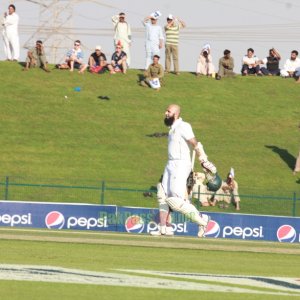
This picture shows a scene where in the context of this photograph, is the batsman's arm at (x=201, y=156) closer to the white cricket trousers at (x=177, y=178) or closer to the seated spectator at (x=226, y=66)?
the white cricket trousers at (x=177, y=178)

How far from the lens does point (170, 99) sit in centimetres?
4653

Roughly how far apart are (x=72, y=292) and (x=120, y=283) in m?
0.92

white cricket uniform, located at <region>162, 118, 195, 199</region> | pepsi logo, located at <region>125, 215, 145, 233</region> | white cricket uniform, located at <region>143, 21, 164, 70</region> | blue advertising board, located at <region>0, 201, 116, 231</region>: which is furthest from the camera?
white cricket uniform, located at <region>143, 21, 164, 70</region>

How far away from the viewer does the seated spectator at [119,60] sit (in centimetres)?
4420

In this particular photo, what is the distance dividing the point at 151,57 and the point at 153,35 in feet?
4.88

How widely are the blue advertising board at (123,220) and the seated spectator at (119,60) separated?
1267 centimetres

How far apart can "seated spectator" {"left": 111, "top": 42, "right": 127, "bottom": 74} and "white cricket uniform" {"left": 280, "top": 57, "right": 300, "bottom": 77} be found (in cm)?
722

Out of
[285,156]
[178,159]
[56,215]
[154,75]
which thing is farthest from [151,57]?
[178,159]

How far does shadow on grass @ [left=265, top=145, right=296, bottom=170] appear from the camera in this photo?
42.3m

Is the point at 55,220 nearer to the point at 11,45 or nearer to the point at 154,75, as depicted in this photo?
the point at 154,75

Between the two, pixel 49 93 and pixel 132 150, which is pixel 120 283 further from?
pixel 49 93

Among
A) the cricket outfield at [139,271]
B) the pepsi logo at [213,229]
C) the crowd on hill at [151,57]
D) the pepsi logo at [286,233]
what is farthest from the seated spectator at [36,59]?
the cricket outfield at [139,271]

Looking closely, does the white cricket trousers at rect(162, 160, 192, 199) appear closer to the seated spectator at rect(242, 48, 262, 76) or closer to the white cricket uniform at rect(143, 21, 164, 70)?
the white cricket uniform at rect(143, 21, 164, 70)

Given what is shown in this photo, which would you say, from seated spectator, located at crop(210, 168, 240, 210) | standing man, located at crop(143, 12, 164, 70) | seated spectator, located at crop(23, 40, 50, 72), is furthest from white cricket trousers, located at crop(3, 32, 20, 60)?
seated spectator, located at crop(210, 168, 240, 210)
